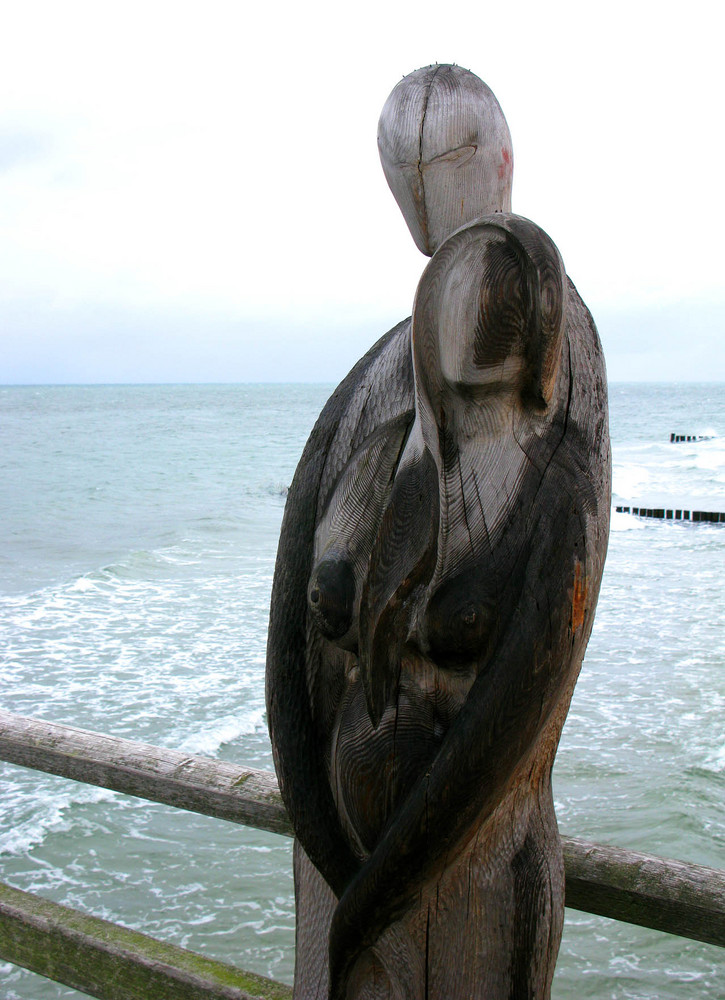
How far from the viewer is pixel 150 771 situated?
8.20ft

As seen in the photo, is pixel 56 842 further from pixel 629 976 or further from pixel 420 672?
pixel 420 672

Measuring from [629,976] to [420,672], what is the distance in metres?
3.57

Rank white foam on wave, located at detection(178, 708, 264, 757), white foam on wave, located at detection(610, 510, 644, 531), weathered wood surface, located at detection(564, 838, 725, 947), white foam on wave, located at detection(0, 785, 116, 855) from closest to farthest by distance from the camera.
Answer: weathered wood surface, located at detection(564, 838, 725, 947) → white foam on wave, located at detection(0, 785, 116, 855) → white foam on wave, located at detection(178, 708, 264, 757) → white foam on wave, located at detection(610, 510, 644, 531)

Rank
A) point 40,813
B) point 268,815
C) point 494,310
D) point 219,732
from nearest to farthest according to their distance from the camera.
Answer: point 494,310, point 268,815, point 40,813, point 219,732

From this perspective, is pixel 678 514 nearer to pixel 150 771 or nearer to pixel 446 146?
pixel 150 771

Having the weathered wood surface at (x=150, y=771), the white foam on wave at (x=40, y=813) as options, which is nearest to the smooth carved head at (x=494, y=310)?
the weathered wood surface at (x=150, y=771)

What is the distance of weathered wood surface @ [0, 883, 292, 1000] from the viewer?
2262 millimetres

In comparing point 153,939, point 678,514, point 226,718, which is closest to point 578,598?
point 153,939

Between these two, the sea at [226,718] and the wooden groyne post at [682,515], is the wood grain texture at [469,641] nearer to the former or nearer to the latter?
the sea at [226,718]

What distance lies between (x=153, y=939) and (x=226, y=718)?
4.36m

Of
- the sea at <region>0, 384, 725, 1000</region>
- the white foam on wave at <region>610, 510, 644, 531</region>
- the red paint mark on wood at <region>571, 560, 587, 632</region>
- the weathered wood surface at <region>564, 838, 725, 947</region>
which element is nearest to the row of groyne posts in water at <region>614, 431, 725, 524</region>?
the white foam on wave at <region>610, 510, 644, 531</region>

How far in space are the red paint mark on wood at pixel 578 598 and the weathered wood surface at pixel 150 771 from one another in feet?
4.44

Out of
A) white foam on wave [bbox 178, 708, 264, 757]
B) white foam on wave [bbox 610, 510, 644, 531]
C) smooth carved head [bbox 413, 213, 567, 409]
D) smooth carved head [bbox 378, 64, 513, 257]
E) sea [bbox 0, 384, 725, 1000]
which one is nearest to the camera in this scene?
smooth carved head [bbox 413, 213, 567, 409]

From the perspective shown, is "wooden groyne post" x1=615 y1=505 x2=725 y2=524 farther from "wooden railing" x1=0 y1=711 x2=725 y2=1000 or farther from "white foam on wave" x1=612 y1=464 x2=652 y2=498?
"wooden railing" x1=0 y1=711 x2=725 y2=1000
